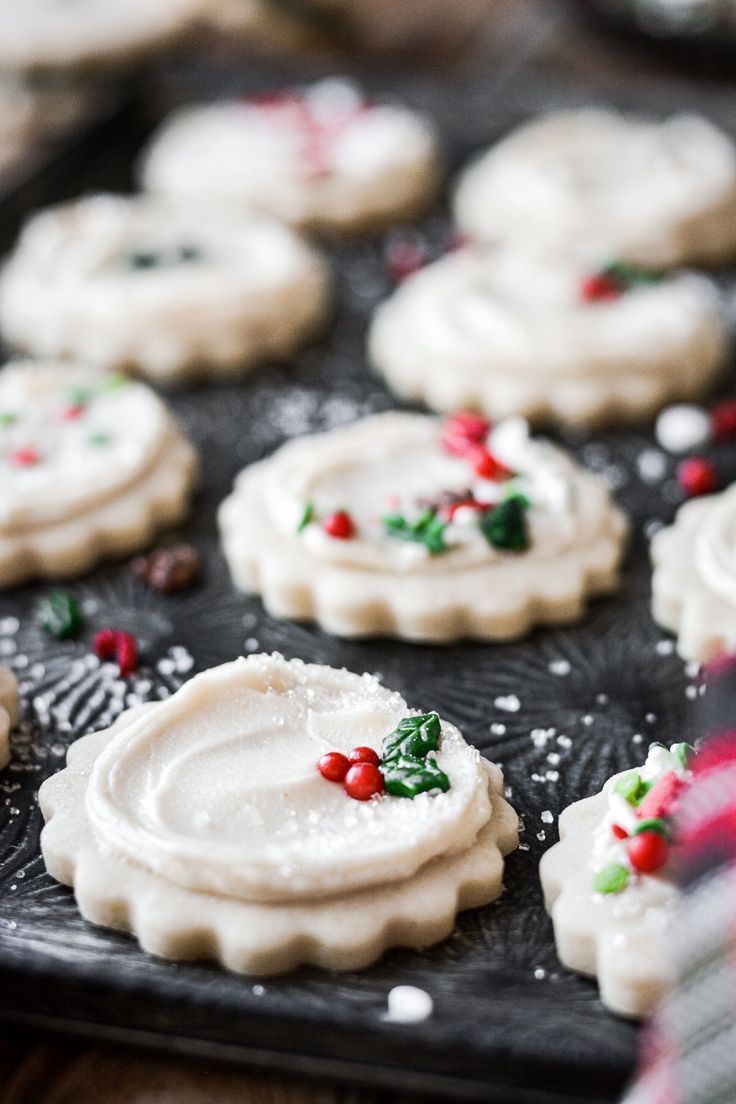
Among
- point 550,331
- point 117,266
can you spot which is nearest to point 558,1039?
point 550,331

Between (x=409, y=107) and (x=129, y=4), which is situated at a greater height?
(x=129, y=4)

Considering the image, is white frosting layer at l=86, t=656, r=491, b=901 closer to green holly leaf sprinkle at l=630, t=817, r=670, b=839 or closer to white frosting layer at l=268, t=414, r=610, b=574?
green holly leaf sprinkle at l=630, t=817, r=670, b=839

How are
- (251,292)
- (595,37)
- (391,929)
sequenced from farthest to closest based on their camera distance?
(595,37) < (251,292) < (391,929)

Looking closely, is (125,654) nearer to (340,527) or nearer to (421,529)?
(340,527)

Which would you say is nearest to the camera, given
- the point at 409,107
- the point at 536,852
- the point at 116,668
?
the point at 536,852

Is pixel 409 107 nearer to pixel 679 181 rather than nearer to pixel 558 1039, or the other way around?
pixel 679 181

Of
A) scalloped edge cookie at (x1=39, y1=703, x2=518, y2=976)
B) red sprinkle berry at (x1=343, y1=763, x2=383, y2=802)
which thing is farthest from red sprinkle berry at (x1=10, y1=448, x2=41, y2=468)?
red sprinkle berry at (x1=343, y1=763, x2=383, y2=802)

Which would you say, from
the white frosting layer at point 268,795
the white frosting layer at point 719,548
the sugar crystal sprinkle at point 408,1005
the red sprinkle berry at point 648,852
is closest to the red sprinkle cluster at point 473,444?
the white frosting layer at point 719,548
